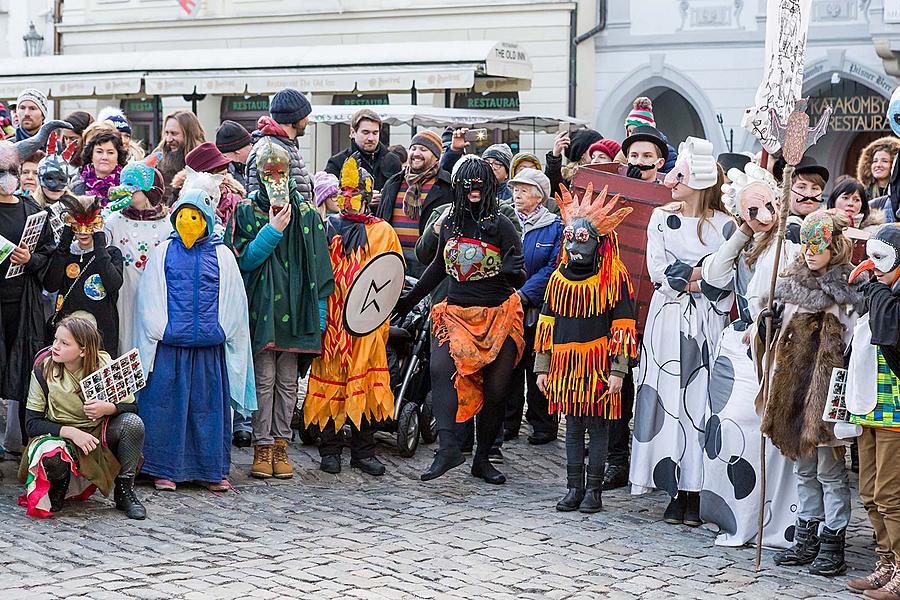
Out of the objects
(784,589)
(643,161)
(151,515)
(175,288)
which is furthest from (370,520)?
(643,161)

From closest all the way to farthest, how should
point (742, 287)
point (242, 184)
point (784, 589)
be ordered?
point (784, 589) → point (742, 287) → point (242, 184)

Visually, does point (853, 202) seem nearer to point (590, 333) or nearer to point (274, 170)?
point (590, 333)

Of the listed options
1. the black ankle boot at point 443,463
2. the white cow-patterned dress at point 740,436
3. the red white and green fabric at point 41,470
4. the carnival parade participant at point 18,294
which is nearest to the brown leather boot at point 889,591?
the white cow-patterned dress at point 740,436

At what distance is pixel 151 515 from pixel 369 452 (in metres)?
1.68

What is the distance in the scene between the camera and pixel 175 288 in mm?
7594

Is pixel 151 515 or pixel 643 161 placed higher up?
pixel 643 161

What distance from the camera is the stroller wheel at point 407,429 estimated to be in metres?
8.75

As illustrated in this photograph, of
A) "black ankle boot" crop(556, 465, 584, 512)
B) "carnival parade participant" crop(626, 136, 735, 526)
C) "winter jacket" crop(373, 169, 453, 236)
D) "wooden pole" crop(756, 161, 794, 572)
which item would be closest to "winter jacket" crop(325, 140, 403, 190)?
"winter jacket" crop(373, 169, 453, 236)

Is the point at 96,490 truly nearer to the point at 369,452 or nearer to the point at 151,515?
the point at 151,515

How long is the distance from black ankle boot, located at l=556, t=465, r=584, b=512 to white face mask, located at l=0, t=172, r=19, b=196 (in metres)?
3.31

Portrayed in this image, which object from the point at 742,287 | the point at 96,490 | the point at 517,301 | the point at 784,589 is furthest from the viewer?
the point at 517,301

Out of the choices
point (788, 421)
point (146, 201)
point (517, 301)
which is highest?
point (146, 201)

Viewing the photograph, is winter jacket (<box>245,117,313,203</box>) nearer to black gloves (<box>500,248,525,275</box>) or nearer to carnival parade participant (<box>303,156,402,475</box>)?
carnival parade participant (<box>303,156,402,475</box>)

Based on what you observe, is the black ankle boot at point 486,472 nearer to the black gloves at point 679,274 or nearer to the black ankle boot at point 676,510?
the black ankle boot at point 676,510
